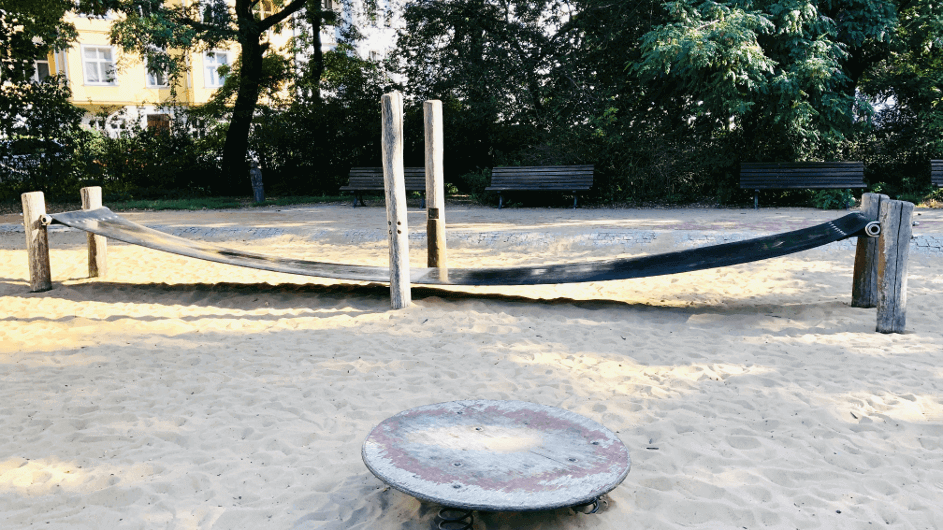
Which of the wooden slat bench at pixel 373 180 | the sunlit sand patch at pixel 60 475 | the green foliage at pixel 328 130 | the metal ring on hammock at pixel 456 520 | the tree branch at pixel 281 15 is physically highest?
the tree branch at pixel 281 15

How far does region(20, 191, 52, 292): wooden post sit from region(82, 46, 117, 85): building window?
28213mm

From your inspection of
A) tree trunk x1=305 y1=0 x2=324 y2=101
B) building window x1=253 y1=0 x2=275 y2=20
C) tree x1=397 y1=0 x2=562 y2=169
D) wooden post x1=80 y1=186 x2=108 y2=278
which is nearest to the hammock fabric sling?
wooden post x1=80 y1=186 x2=108 y2=278

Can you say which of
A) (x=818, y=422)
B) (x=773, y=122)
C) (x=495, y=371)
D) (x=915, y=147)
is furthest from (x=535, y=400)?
(x=915, y=147)

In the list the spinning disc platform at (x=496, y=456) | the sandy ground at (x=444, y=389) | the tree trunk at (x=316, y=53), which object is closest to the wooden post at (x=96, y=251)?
the sandy ground at (x=444, y=389)

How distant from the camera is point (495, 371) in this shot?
5020mm

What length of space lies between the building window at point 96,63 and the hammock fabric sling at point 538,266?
28.9 metres

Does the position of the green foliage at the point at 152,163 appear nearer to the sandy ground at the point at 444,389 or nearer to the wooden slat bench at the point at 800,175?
the sandy ground at the point at 444,389

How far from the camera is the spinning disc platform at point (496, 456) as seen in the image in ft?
9.07

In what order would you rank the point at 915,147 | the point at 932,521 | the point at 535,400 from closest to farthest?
1. the point at 932,521
2. the point at 535,400
3. the point at 915,147

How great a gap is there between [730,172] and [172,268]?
9943 millimetres

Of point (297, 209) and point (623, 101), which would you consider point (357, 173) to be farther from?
point (623, 101)

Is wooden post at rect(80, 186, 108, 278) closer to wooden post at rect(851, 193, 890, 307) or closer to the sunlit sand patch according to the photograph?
the sunlit sand patch

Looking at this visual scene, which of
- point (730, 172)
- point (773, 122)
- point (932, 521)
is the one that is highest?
point (773, 122)

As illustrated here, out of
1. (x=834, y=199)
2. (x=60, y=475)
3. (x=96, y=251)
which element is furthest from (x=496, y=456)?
(x=834, y=199)
